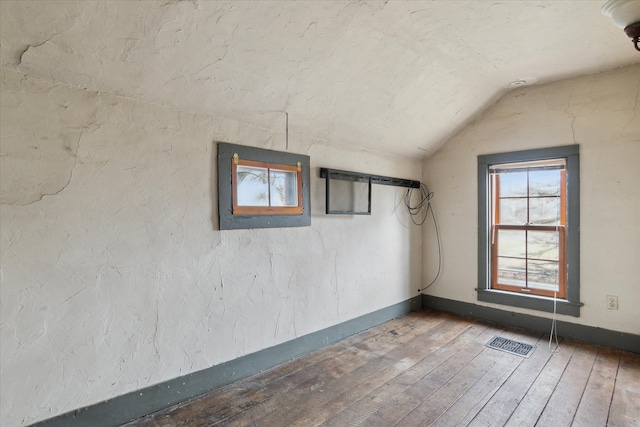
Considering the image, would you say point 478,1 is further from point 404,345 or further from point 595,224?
point 404,345

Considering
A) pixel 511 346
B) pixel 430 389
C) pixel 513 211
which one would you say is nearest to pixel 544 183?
pixel 513 211

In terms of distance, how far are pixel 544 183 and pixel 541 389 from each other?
2.06 metres

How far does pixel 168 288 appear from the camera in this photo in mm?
2104

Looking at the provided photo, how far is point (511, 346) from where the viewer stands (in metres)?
3.05

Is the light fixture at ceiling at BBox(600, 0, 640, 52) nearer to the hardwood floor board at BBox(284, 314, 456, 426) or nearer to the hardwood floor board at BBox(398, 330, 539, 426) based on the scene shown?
the hardwood floor board at BBox(398, 330, 539, 426)

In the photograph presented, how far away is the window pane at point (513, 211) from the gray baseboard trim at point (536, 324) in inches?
38.8

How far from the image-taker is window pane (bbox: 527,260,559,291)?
3.40 meters

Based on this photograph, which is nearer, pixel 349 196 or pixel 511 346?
pixel 511 346

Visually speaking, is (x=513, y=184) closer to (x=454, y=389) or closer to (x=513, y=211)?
(x=513, y=211)

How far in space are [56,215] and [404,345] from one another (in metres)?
2.80

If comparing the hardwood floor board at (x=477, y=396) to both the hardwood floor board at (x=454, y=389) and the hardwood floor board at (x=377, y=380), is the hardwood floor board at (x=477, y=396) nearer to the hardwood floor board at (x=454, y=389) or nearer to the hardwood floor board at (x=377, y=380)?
the hardwood floor board at (x=454, y=389)

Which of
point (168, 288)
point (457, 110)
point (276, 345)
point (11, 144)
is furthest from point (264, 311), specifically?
point (457, 110)

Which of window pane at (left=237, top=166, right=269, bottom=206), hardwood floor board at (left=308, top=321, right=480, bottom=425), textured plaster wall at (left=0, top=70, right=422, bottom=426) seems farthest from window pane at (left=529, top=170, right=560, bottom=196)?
window pane at (left=237, top=166, right=269, bottom=206)

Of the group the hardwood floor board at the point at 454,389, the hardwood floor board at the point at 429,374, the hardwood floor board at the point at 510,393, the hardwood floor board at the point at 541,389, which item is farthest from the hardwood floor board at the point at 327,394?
the hardwood floor board at the point at 541,389
